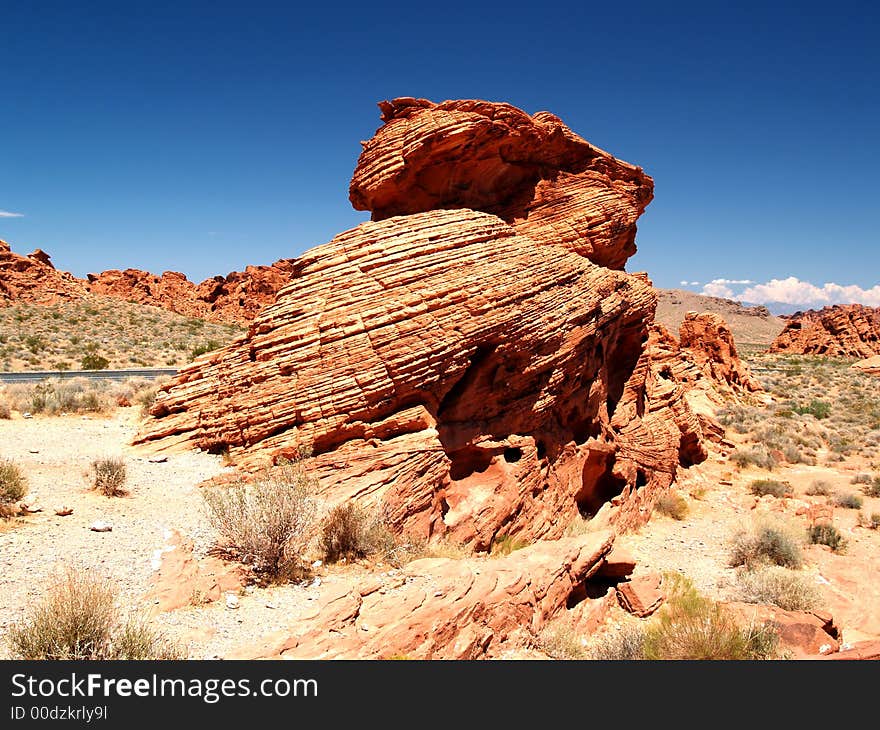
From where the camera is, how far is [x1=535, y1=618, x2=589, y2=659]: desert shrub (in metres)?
7.02

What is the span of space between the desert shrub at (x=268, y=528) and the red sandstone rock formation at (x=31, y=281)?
5069cm

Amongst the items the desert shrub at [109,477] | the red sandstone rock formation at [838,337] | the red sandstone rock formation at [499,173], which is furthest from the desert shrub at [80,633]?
the red sandstone rock formation at [838,337]

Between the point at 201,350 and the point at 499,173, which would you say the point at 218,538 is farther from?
the point at 201,350

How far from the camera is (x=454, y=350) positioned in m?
10.5

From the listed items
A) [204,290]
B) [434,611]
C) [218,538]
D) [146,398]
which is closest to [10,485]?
[218,538]

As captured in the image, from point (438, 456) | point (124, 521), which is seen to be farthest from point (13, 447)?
point (438, 456)

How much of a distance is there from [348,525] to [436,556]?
1.83 meters

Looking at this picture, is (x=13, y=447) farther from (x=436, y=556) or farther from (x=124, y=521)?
(x=436, y=556)

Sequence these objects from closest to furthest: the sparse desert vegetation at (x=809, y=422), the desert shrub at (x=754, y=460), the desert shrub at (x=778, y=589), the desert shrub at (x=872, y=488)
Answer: the desert shrub at (x=778, y=589)
the desert shrub at (x=872, y=488)
the desert shrub at (x=754, y=460)
the sparse desert vegetation at (x=809, y=422)

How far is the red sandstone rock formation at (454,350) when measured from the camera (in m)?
9.98

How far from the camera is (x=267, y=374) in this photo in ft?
34.4

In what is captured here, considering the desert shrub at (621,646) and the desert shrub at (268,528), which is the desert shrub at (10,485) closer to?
the desert shrub at (268,528)

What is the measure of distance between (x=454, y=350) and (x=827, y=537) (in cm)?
1004

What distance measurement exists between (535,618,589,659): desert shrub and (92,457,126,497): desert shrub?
6.65m
